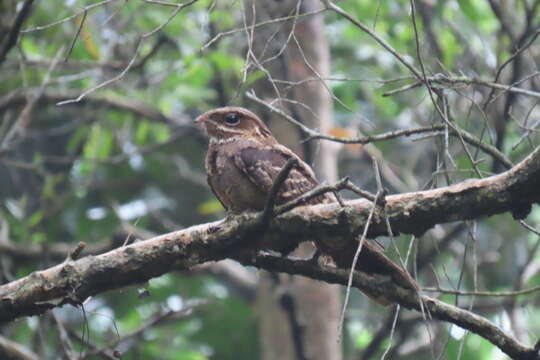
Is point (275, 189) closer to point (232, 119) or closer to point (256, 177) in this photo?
point (256, 177)

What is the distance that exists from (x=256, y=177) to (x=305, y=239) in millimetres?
670

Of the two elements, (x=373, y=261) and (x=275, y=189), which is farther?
(x=373, y=261)

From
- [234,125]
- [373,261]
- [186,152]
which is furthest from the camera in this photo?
[186,152]

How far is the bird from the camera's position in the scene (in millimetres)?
3482

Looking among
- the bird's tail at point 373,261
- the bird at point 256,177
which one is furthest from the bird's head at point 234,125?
the bird's tail at point 373,261

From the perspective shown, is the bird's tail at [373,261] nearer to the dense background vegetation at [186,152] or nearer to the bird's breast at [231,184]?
the bird's breast at [231,184]

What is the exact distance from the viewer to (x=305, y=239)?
327 cm

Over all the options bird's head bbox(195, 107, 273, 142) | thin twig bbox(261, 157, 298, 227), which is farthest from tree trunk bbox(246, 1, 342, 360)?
thin twig bbox(261, 157, 298, 227)

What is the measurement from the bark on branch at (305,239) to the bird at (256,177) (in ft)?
0.29

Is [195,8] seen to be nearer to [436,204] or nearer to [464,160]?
[464,160]

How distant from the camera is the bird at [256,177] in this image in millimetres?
3482

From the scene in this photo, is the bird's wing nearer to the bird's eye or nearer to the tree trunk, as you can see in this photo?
the bird's eye

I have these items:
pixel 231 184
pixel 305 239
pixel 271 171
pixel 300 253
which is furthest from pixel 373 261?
pixel 300 253

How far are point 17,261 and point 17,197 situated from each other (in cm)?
136
